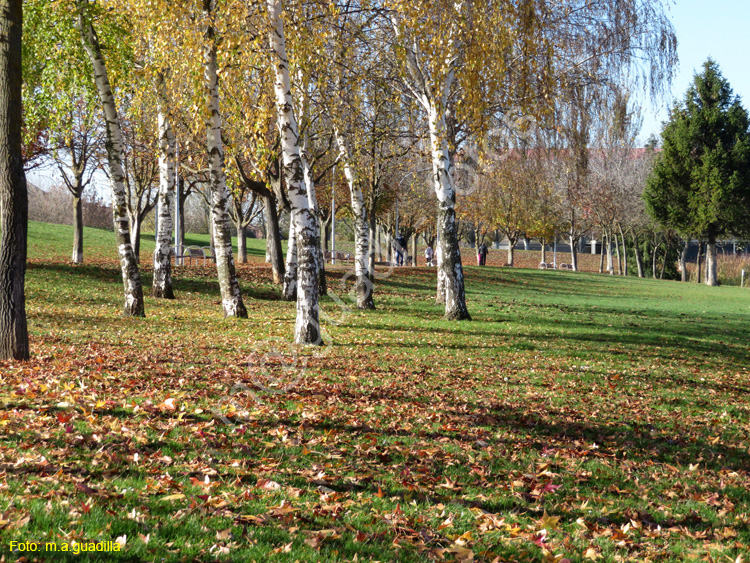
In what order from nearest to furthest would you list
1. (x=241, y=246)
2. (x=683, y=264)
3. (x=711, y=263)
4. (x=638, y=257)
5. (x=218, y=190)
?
(x=218, y=190) → (x=241, y=246) → (x=711, y=263) → (x=683, y=264) → (x=638, y=257)

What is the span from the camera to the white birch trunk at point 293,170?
11227 millimetres

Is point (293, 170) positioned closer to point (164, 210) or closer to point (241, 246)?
point (164, 210)

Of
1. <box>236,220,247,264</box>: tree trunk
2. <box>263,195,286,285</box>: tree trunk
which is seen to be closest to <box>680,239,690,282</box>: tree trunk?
<box>236,220,247,264</box>: tree trunk

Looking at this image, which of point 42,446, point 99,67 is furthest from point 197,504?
point 99,67

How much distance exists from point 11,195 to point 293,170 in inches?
175

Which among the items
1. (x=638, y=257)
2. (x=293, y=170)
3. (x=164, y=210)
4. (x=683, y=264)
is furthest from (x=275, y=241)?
(x=683, y=264)

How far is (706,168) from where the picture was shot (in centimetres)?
4316

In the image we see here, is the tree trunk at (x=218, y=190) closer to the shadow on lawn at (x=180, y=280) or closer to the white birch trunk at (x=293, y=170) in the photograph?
the white birch trunk at (x=293, y=170)

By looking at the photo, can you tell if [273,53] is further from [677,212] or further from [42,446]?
[677,212]

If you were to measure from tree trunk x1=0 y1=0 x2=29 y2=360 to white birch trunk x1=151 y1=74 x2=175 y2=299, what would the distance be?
8.46 m

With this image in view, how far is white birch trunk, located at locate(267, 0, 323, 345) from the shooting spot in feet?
36.8

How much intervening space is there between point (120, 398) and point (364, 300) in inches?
507

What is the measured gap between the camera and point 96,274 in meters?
22.7

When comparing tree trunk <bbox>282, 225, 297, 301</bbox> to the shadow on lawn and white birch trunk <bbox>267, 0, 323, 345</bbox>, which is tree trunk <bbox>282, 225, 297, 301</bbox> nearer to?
the shadow on lawn
